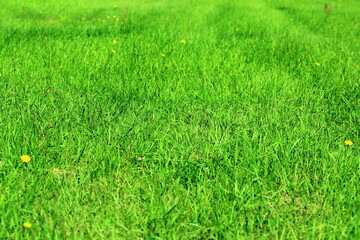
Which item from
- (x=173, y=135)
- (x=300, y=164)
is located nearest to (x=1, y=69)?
(x=173, y=135)

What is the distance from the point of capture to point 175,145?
2064 millimetres

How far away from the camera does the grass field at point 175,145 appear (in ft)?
5.21

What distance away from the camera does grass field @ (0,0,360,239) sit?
1588 millimetres

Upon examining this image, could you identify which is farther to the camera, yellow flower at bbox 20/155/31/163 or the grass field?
yellow flower at bbox 20/155/31/163

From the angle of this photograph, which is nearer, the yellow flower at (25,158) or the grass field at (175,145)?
the grass field at (175,145)

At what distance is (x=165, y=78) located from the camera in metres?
3.28

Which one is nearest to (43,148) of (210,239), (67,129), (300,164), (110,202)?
(67,129)

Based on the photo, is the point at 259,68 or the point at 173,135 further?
the point at 259,68

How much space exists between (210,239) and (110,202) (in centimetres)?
47

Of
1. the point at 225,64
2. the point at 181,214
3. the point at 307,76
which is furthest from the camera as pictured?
the point at 225,64

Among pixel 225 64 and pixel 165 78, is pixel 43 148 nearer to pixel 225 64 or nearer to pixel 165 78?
pixel 165 78

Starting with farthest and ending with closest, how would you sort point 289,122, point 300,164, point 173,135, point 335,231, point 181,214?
point 289,122 → point 173,135 → point 300,164 → point 181,214 → point 335,231

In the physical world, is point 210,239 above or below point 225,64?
below

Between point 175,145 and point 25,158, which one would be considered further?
point 175,145
